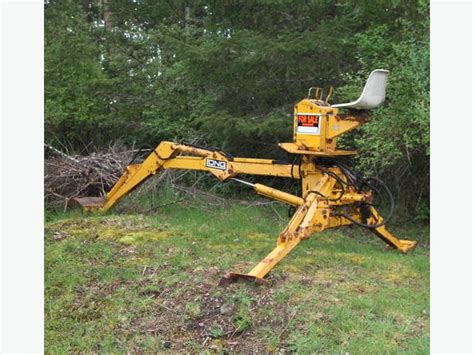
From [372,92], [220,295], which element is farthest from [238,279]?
[372,92]

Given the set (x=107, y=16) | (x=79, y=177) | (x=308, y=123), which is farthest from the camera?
(x=107, y=16)

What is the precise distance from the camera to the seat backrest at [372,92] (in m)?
5.75

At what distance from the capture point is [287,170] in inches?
256

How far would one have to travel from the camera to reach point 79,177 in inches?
385

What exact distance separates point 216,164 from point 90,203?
2.75 m

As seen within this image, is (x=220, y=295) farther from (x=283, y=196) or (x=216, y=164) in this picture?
(x=216, y=164)

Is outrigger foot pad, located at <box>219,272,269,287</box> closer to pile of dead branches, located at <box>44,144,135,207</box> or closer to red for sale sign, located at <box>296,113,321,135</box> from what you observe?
red for sale sign, located at <box>296,113,321,135</box>

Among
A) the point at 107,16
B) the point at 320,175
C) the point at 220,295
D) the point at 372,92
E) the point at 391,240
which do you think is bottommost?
the point at 220,295

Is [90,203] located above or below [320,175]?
below

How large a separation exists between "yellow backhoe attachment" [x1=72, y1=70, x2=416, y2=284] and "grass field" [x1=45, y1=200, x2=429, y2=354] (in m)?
0.38

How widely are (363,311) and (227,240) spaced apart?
107 inches

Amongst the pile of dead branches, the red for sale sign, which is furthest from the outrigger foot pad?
the pile of dead branches

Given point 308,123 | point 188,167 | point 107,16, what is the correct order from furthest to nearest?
point 107,16 < point 188,167 < point 308,123

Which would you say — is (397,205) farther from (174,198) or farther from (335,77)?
(174,198)
